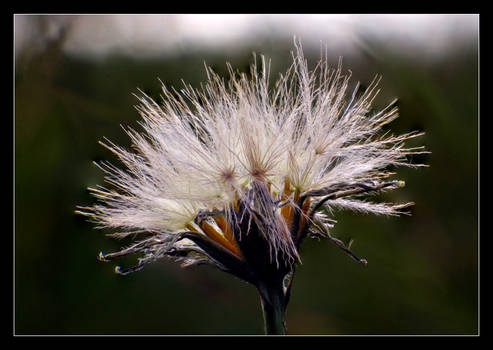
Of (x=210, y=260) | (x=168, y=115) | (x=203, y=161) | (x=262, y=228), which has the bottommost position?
(x=210, y=260)

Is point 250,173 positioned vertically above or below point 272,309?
above

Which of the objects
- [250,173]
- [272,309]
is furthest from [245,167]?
[272,309]

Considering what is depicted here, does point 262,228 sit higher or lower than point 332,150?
lower

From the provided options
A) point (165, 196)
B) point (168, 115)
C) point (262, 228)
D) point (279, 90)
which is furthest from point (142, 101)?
point (262, 228)

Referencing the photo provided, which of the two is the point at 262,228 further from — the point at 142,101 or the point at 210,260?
the point at 142,101

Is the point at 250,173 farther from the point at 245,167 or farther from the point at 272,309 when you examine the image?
the point at 272,309

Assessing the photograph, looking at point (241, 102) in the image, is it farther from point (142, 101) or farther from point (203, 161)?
point (142, 101)

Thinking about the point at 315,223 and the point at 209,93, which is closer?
the point at 315,223
